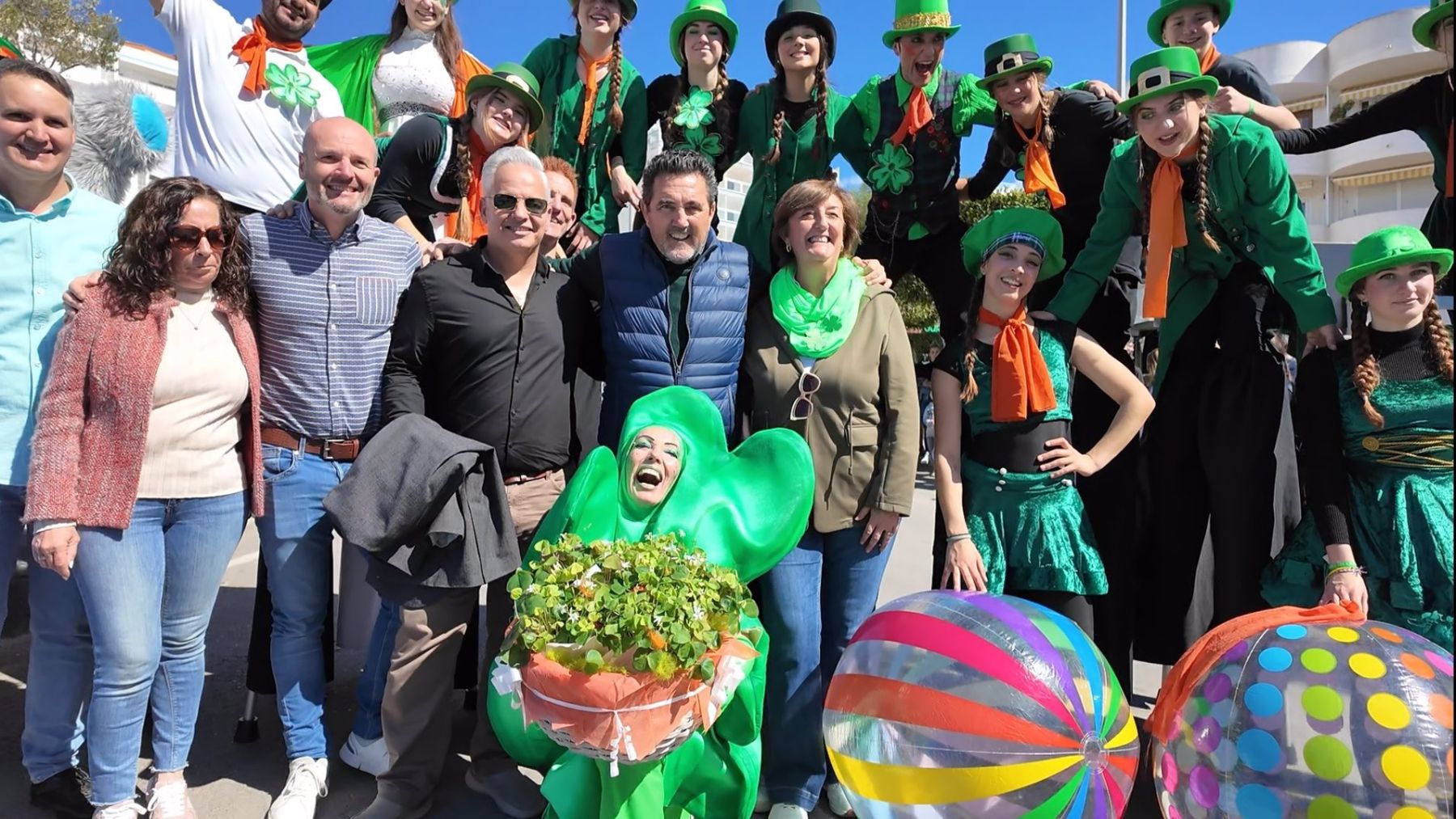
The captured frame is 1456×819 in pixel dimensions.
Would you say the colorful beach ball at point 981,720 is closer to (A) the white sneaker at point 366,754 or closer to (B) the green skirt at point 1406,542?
(B) the green skirt at point 1406,542

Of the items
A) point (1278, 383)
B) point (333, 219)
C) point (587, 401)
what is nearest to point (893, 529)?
point (587, 401)

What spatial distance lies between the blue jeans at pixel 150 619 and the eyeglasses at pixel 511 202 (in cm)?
→ 132

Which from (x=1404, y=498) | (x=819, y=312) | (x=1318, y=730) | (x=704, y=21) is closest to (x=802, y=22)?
(x=704, y=21)

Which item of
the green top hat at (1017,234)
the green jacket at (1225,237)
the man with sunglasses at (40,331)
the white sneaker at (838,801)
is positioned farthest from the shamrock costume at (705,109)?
the white sneaker at (838,801)

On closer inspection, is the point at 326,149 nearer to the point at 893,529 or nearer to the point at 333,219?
the point at 333,219

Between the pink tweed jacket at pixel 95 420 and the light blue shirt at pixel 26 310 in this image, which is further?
the light blue shirt at pixel 26 310

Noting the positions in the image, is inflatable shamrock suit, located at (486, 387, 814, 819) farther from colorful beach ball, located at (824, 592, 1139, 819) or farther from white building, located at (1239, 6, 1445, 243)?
white building, located at (1239, 6, 1445, 243)

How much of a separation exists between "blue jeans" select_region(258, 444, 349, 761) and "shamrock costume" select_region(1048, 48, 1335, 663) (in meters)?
2.85

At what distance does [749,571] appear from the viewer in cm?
279

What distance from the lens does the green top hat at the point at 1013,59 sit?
3840 millimetres

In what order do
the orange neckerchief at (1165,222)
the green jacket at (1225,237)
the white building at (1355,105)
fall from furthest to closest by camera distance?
the white building at (1355,105)
the orange neckerchief at (1165,222)
the green jacket at (1225,237)

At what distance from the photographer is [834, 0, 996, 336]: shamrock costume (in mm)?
4094

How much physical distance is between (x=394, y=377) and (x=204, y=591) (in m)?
0.94

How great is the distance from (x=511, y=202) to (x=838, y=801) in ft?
8.04
